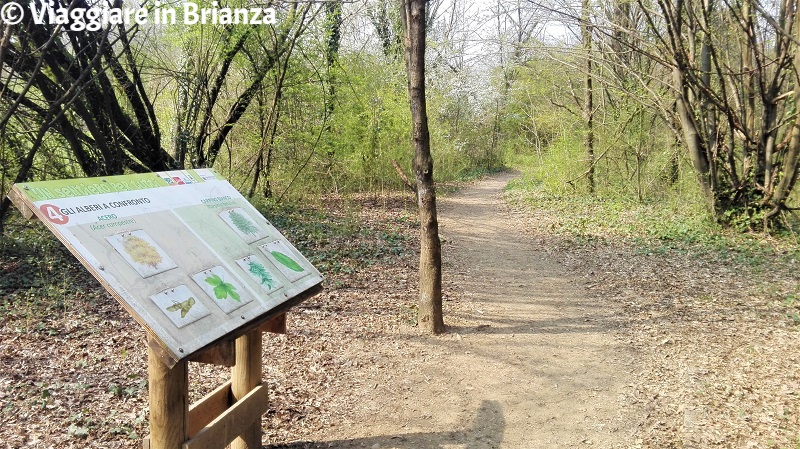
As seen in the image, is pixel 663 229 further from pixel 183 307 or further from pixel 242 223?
pixel 183 307

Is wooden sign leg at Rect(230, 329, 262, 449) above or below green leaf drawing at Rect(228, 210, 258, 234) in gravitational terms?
below

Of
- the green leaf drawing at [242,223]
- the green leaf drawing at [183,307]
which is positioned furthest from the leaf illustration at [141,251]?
the green leaf drawing at [242,223]

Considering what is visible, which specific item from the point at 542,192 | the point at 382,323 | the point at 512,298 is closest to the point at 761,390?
the point at 512,298

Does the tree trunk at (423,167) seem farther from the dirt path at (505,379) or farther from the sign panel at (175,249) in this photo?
the sign panel at (175,249)

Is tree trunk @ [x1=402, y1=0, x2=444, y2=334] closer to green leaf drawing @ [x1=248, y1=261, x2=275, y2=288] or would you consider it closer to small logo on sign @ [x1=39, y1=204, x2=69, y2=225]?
green leaf drawing @ [x1=248, y1=261, x2=275, y2=288]

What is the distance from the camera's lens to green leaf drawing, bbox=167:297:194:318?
2.47 m

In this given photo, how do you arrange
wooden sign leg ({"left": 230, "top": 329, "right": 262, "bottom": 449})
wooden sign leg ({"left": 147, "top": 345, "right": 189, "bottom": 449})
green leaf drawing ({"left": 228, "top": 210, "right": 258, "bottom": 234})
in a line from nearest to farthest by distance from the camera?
wooden sign leg ({"left": 147, "top": 345, "right": 189, "bottom": 449})
green leaf drawing ({"left": 228, "top": 210, "right": 258, "bottom": 234})
wooden sign leg ({"left": 230, "top": 329, "right": 262, "bottom": 449})

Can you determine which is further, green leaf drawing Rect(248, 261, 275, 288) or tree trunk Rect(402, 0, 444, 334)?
tree trunk Rect(402, 0, 444, 334)

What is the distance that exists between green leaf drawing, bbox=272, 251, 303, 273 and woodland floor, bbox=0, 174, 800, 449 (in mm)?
1425

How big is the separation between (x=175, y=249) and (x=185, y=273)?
0.51 ft

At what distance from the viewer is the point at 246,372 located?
11.7 ft

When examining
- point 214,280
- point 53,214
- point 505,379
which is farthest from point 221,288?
point 505,379

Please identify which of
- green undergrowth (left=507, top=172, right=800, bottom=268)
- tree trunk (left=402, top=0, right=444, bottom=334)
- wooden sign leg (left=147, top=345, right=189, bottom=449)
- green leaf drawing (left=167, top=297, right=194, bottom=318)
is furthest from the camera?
green undergrowth (left=507, top=172, right=800, bottom=268)

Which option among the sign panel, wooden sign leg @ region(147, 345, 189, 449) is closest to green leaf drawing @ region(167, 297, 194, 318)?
the sign panel
